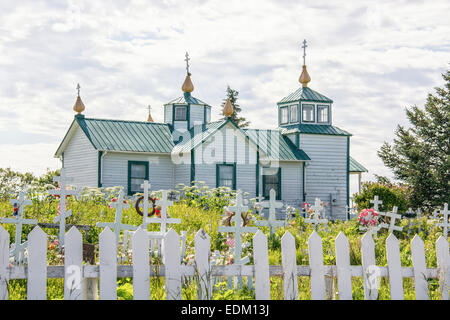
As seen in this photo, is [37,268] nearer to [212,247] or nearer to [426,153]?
[212,247]

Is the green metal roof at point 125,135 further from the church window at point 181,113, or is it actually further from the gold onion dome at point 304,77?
the gold onion dome at point 304,77

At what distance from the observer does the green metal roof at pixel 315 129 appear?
2770cm

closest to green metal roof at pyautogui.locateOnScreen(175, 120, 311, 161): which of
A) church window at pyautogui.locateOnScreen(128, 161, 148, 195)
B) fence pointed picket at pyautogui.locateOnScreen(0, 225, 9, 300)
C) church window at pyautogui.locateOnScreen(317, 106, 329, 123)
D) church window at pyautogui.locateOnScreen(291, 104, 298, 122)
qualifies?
church window at pyautogui.locateOnScreen(291, 104, 298, 122)

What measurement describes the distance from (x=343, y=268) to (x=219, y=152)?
19983 mm

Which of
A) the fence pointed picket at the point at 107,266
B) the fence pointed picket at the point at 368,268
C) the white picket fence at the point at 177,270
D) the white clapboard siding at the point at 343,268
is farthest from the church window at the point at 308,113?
the fence pointed picket at the point at 107,266

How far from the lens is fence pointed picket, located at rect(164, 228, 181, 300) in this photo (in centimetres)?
497

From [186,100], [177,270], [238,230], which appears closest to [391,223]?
[238,230]

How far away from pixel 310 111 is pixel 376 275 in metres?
23.4

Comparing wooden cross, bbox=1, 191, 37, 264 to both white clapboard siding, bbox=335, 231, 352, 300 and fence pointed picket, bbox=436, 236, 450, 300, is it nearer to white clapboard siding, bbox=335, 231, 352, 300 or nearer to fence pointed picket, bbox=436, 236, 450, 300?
white clapboard siding, bbox=335, 231, 352, 300

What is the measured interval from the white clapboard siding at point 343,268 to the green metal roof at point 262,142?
764 inches

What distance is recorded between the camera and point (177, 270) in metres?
4.99

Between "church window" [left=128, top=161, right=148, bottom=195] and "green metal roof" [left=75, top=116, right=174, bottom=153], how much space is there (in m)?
0.72
